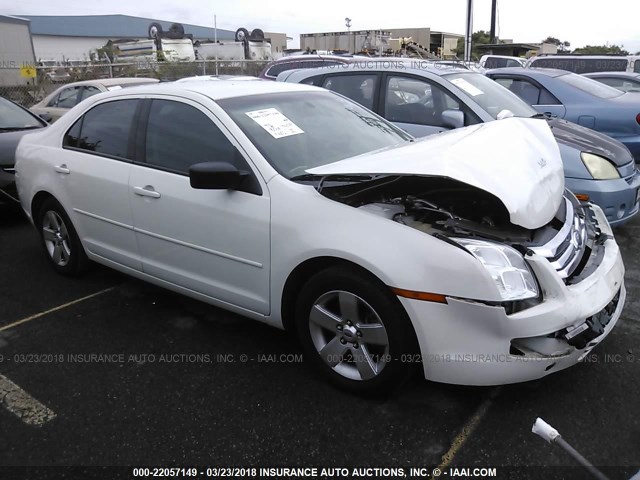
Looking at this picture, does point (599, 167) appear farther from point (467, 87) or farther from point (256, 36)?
point (256, 36)

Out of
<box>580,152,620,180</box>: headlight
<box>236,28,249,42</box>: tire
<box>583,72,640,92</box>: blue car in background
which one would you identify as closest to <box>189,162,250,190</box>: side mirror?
<box>580,152,620,180</box>: headlight

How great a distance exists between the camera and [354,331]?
8.86ft

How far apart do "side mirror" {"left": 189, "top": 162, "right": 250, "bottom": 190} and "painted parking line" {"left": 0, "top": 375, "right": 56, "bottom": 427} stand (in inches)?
55.9

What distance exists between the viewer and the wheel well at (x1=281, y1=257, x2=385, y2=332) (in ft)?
8.73

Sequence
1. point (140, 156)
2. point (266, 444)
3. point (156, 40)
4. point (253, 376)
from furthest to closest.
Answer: point (156, 40) < point (140, 156) < point (253, 376) < point (266, 444)

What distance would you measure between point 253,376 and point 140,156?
1673mm

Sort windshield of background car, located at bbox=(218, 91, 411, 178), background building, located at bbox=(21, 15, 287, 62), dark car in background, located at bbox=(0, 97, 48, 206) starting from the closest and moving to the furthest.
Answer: windshield of background car, located at bbox=(218, 91, 411, 178), dark car in background, located at bbox=(0, 97, 48, 206), background building, located at bbox=(21, 15, 287, 62)

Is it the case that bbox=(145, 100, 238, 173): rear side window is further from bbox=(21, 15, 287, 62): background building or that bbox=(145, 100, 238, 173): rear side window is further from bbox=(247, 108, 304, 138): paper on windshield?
bbox=(21, 15, 287, 62): background building

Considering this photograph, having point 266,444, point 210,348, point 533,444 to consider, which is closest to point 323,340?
point 266,444

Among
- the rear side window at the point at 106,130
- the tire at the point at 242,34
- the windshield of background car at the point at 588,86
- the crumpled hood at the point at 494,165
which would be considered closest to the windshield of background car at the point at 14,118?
the rear side window at the point at 106,130

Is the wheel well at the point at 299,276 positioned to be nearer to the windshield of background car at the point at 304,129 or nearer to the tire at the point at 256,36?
the windshield of background car at the point at 304,129

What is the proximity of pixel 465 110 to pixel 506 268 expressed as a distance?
328 centimetres

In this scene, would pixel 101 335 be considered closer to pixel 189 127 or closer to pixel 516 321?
pixel 189 127

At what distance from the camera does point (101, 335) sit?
3555 millimetres
